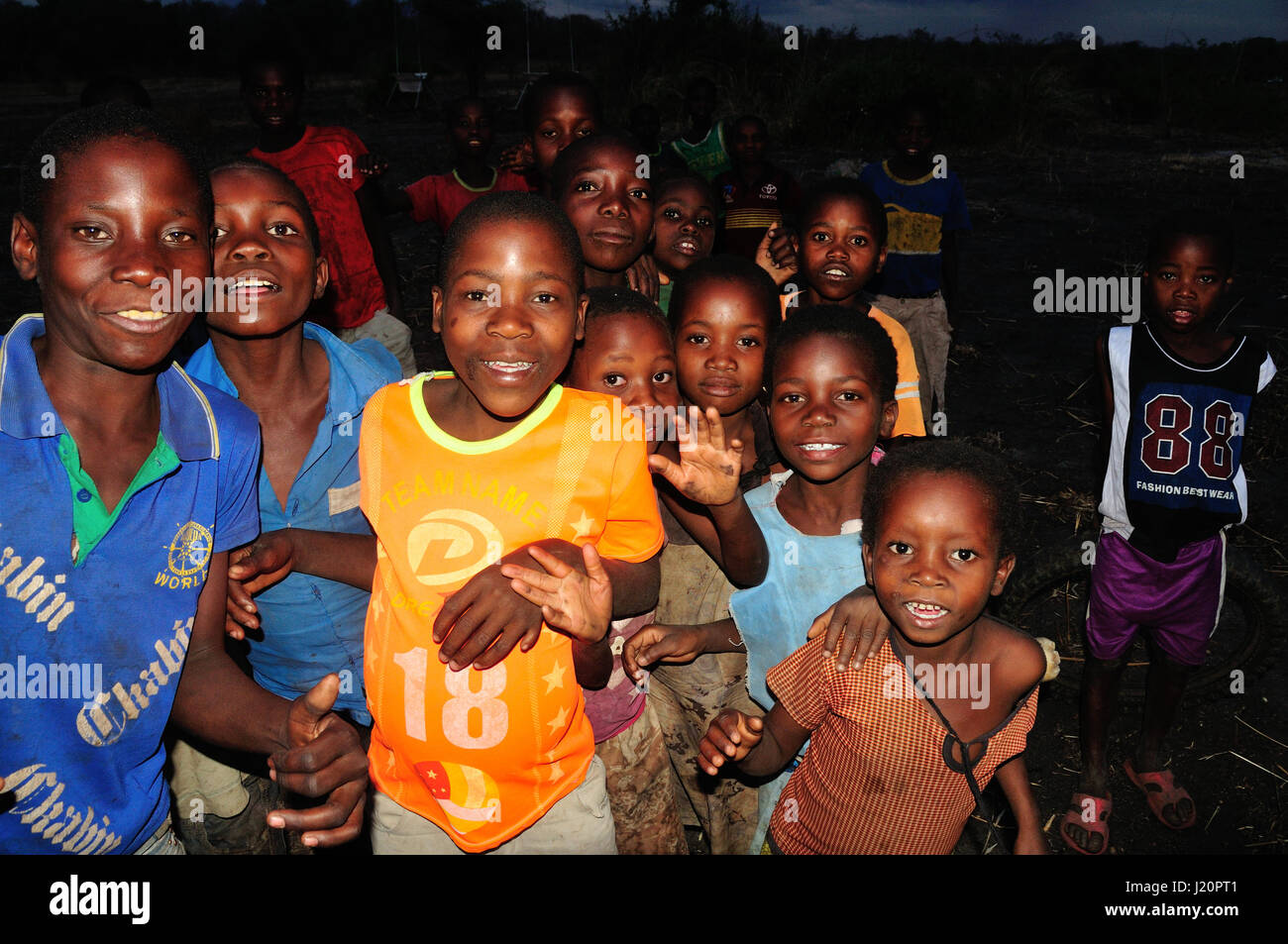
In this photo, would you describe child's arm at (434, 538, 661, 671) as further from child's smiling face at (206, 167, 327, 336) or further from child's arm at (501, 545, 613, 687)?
child's smiling face at (206, 167, 327, 336)

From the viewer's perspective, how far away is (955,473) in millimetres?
2016

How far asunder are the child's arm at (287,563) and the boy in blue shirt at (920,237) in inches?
140

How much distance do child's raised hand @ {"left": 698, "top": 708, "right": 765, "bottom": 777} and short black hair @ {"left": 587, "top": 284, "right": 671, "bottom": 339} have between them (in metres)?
1.18

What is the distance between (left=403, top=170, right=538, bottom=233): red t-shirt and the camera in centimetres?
488

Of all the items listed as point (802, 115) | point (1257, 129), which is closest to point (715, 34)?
point (802, 115)

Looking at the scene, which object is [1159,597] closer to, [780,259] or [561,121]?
[780,259]

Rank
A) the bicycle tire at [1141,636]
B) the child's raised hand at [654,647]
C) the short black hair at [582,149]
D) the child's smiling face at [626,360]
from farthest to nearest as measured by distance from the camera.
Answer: the bicycle tire at [1141,636]
the short black hair at [582,149]
the child's smiling face at [626,360]
the child's raised hand at [654,647]

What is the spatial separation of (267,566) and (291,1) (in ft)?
219

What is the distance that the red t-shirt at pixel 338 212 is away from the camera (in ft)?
→ 14.3

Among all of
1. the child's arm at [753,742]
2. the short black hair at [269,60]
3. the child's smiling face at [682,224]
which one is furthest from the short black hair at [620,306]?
the short black hair at [269,60]

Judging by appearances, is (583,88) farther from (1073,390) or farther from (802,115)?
(802,115)

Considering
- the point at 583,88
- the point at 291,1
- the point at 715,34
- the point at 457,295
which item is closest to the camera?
the point at 457,295

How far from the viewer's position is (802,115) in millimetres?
17297

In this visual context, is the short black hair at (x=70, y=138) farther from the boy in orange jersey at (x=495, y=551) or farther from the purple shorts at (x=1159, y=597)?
the purple shorts at (x=1159, y=597)
